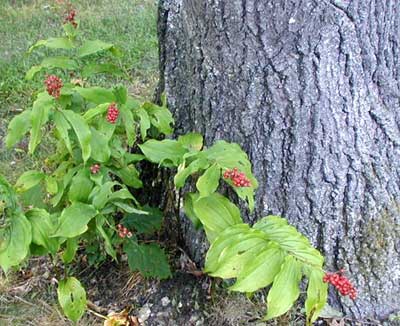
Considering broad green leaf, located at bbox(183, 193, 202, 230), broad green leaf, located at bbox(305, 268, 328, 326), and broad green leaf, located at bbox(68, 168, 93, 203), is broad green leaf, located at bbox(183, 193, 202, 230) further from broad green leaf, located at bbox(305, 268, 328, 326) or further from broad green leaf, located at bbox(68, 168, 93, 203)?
broad green leaf, located at bbox(305, 268, 328, 326)

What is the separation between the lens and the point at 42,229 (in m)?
2.23

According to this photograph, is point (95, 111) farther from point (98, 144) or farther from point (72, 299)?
point (72, 299)

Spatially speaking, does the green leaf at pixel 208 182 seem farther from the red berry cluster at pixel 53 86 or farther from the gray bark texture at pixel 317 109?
the red berry cluster at pixel 53 86

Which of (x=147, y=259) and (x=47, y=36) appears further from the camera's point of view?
(x=47, y=36)

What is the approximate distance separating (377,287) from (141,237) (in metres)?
1.00

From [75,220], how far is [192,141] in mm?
536

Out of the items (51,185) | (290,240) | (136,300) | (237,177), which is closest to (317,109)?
(237,177)

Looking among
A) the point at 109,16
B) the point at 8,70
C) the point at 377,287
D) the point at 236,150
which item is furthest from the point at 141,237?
the point at 109,16

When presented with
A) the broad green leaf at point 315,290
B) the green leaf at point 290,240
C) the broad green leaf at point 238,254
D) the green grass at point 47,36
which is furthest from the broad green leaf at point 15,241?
the green grass at point 47,36

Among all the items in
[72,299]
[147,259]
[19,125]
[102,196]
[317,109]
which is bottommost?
[72,299]

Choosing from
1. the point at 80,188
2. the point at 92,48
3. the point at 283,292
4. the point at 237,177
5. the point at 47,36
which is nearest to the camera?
the point at 283,292

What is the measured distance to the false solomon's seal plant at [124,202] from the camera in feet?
6.42

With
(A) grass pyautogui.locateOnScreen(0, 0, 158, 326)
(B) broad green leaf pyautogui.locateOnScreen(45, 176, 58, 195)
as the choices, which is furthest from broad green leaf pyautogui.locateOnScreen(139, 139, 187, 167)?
(A) grass pyautogui.locateOnScreen(0, 0, 158, 326)

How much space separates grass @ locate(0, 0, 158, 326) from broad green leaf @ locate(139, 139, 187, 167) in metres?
0.81
